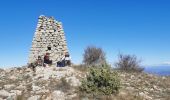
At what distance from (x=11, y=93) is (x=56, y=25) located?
11401 mm

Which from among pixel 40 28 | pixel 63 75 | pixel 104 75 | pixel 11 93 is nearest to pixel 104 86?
pixel 104 75

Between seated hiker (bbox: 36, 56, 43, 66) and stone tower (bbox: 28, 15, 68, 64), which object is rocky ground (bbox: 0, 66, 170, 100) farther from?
stone tower (bbox: 28, 15, 68, 64)

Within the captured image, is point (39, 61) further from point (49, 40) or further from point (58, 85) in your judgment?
point (58, 85)

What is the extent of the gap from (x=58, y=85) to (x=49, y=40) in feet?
28.3

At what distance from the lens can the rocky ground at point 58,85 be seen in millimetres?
27359

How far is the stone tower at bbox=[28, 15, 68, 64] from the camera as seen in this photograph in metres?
36.5

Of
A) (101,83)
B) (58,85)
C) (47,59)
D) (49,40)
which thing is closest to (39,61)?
(47,59)

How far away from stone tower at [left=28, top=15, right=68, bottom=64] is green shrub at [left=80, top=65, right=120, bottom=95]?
8698mm

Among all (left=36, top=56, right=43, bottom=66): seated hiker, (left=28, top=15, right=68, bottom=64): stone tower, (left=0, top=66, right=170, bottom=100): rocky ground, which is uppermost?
(left=28, top=15, right=68, bottom=64): stone tower

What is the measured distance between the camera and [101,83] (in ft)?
93.5

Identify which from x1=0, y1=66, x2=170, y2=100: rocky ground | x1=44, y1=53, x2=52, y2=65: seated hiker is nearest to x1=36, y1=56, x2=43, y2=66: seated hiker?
x1=44, y1=53, x2=52, y2=65: seated hiker

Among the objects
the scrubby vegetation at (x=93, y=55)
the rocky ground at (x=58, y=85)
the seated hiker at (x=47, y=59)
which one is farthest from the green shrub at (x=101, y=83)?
the scrubby vegetation at (x=93, y=55)

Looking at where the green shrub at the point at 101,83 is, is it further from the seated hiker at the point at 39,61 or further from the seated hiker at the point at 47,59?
the seated hiker at the point at 47,59

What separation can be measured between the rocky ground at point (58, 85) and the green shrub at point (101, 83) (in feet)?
2.19
